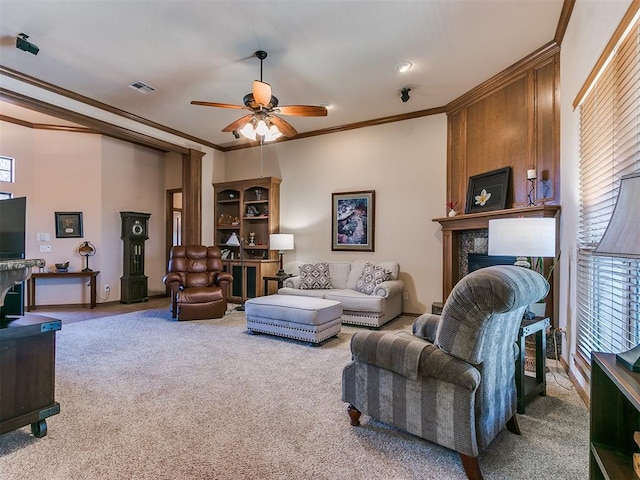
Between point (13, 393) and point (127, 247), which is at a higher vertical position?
point (127, 247)

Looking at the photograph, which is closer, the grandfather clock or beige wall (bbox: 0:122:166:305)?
beige wall (bbox: 0:122:166:305)

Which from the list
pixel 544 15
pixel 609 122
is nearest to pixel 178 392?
pixel 609 122

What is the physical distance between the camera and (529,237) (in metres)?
2.34

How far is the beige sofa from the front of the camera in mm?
4348

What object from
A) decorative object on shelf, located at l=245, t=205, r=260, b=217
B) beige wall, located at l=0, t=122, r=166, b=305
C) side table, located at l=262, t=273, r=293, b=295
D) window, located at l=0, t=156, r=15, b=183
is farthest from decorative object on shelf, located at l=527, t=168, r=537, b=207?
window, located at l=0, t=156, r=15, b=183

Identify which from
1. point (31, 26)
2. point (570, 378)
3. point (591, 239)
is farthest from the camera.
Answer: point (31, 26)

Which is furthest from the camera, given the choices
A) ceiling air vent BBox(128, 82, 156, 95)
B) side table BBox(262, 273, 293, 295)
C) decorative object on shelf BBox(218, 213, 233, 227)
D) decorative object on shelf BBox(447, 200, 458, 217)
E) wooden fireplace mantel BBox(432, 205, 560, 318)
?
decorative object on shelf BBox(218, 213, 233, 227)

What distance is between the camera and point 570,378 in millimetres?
2660

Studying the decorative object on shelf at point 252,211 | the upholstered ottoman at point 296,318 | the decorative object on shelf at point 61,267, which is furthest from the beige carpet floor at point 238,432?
the decorative object on shelf at point 252,211

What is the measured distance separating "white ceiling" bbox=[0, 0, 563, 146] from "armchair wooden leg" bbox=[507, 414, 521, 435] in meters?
3.09

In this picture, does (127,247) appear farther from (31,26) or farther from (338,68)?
(338,68)

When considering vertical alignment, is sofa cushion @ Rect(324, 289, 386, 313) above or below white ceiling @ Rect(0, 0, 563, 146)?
below

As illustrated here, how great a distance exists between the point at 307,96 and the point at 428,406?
13.4 feet

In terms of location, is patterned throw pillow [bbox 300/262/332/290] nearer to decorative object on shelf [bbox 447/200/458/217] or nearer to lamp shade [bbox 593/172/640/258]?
decorative object on shelf [bbox 447/200/458/217]
